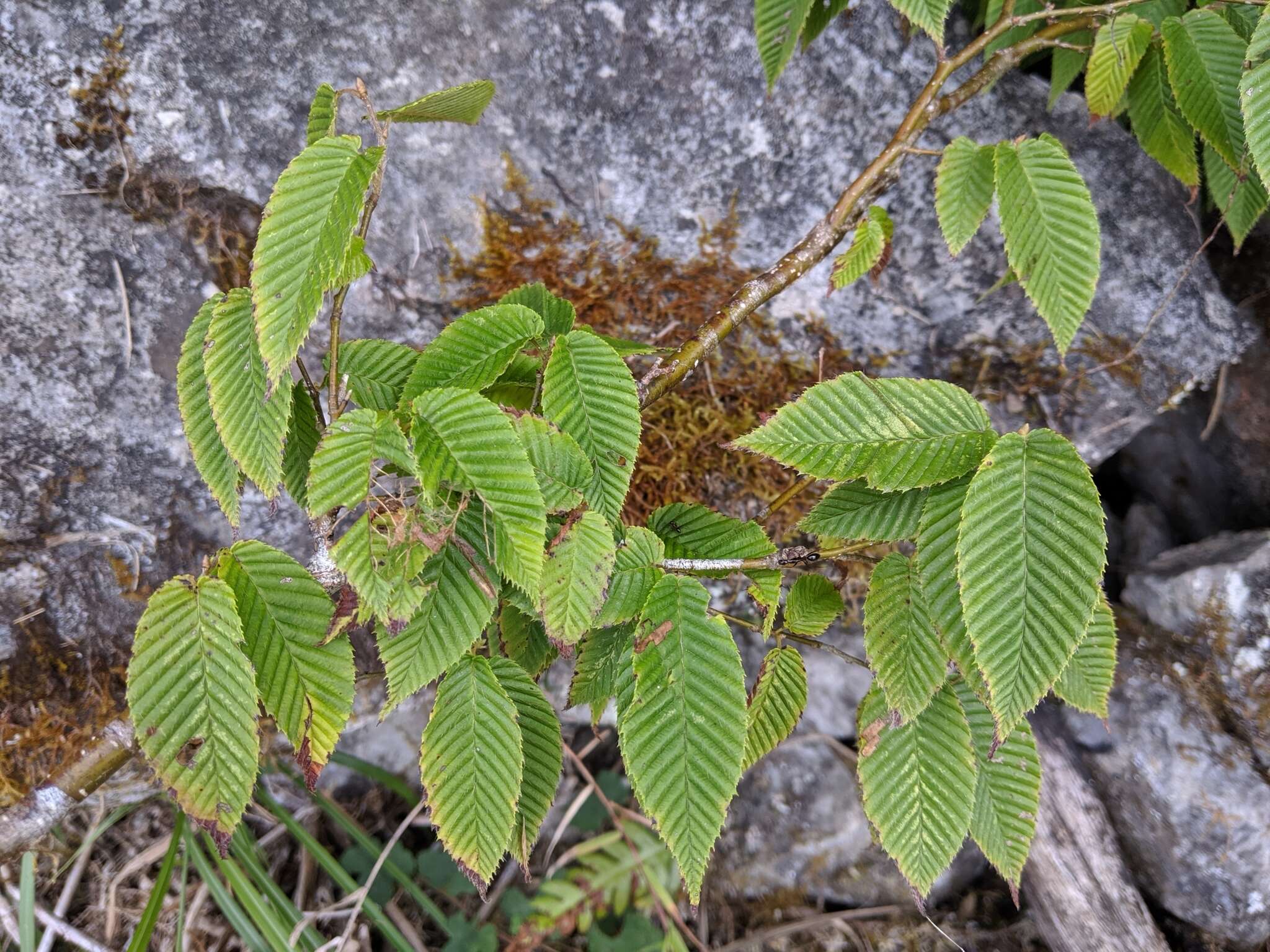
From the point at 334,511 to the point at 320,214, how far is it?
1.65 feet

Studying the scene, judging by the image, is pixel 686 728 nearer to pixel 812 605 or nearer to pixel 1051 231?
pixel 812 605

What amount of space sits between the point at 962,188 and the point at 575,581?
1085 millimetres

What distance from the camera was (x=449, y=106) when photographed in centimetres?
112

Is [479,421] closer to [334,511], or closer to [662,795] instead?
[334,511]

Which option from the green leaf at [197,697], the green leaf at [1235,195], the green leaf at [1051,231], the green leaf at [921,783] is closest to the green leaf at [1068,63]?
the green leaf at [1235,195]

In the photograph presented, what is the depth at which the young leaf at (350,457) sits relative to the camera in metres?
0.96

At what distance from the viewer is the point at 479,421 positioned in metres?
0.99

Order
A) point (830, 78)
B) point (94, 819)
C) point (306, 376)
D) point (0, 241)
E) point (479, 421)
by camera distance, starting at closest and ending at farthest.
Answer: point (479, 421) < point (306, 376) < point (0, 241) < point (830, 78) < point (94, 819)

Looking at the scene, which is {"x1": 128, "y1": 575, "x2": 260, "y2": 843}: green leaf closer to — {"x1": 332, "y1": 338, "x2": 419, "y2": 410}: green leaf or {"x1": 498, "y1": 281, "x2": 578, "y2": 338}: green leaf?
{"x1": 332, "y1": 338, "x2": 419, "y2": 410}: green leaf

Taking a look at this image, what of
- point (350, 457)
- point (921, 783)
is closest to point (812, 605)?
point (921, 783)

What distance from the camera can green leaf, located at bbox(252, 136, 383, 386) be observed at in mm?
968

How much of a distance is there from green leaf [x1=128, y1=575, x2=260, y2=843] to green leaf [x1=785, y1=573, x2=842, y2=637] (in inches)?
31.6

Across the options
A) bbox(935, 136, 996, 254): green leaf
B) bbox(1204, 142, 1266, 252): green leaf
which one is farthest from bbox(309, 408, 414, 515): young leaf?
bbox(1204, 142, 1266, 252): green leaf

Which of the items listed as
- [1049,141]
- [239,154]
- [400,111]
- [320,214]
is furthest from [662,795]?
[239,154]
